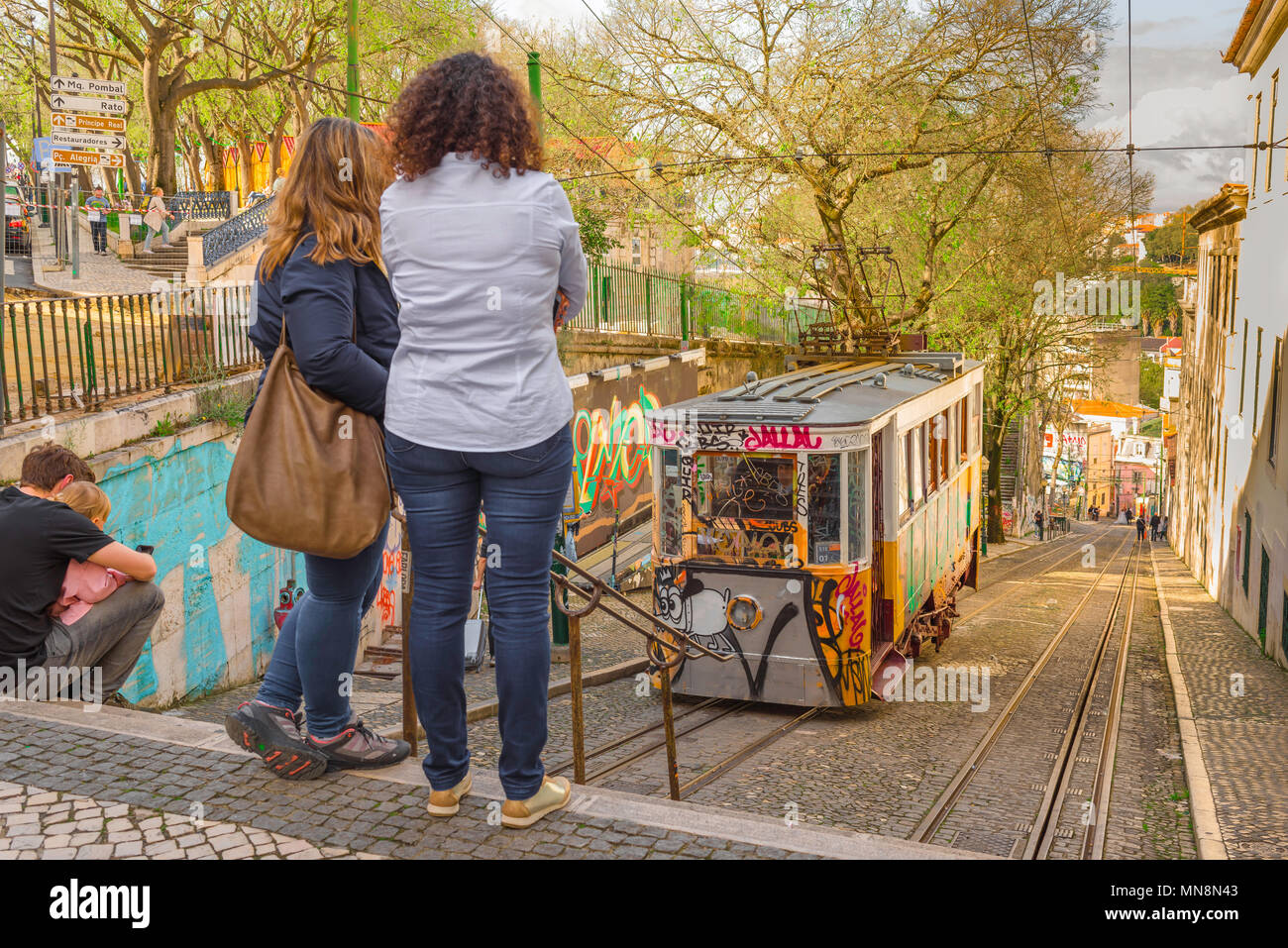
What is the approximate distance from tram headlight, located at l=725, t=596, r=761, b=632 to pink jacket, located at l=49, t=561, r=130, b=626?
5.63 m

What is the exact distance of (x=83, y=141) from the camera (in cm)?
1519

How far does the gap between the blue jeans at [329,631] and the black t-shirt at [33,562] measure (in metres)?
1.70

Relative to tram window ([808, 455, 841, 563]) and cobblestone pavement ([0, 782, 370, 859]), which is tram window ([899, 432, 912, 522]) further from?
cobblestone pavement ([0, 782, 370, 859])

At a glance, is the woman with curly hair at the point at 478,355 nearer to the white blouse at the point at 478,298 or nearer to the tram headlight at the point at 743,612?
the white blouse at the point at 478,298

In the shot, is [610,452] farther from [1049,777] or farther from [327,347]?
[327,347]

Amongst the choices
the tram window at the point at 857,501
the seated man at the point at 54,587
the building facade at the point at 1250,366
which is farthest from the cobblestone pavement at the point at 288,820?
the building facade at the point at 1250,366

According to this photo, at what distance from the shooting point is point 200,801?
11.8ft

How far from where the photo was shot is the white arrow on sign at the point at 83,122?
49.7 ft

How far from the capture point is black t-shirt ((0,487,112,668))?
4.93 m

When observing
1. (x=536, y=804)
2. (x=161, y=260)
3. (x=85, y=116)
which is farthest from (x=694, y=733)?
(x=161, y=260)

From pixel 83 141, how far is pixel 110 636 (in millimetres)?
12336

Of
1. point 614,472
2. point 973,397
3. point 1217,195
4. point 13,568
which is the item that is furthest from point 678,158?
point 13,568

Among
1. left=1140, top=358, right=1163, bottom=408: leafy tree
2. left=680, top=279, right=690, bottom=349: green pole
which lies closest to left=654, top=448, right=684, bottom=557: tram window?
left=680, top=279, right=690, bottom=349: green pole

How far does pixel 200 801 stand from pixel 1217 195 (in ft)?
93.4
